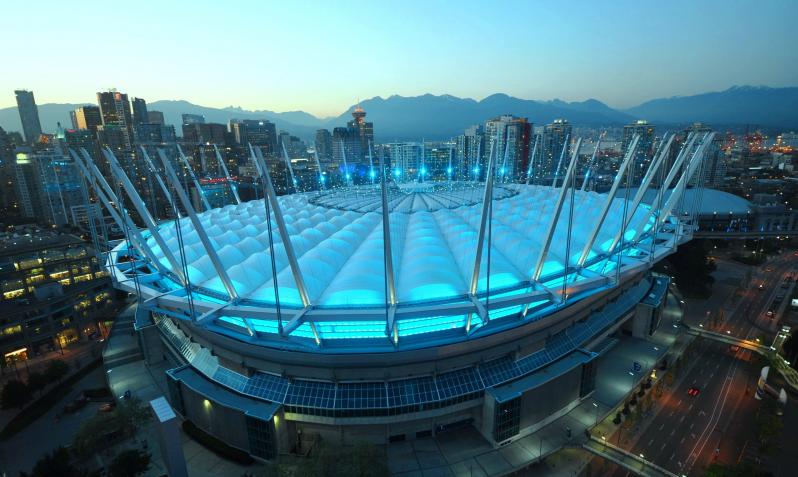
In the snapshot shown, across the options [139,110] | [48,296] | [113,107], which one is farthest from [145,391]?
[139,110]

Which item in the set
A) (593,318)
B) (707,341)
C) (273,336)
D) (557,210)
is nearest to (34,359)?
(273,336)

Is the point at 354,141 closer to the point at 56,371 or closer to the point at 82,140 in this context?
the point at 82,140

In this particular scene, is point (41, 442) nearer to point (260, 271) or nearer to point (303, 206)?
point (260, 271)

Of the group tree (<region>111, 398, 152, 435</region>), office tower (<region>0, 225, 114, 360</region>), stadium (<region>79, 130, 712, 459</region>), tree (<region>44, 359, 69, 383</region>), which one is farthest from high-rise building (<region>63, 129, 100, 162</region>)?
tree (<region>111, 398, 152, 435</region>)

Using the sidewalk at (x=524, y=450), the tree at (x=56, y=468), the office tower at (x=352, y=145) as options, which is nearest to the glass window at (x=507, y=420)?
the sidewalk at (x=524, y=450)

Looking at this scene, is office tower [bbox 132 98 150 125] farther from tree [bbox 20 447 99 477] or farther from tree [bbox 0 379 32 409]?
A: tree [bbox 20 447 99 477]

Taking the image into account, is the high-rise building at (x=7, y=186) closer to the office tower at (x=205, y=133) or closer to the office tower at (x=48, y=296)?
the office tower at (x=205, y=133)
